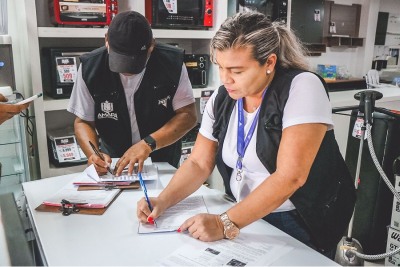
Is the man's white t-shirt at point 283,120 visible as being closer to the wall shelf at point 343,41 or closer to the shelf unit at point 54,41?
the shelf unit at point 54,41

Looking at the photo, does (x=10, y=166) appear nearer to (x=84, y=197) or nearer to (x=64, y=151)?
(x=64, y=151)

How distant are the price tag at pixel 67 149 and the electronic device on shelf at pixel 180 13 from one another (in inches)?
37.4

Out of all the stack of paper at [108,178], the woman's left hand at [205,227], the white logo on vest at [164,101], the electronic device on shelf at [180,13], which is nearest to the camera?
the woman's left hand at [205,227]

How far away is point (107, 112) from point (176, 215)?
31.6 inches

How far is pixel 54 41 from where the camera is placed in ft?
8.66

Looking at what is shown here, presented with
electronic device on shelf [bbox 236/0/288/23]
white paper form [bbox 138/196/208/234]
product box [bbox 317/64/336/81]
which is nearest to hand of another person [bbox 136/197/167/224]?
white paper form [bbox 138/196/208/234]

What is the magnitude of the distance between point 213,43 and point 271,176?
465 mm

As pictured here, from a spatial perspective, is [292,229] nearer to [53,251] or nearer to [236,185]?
[236,185]

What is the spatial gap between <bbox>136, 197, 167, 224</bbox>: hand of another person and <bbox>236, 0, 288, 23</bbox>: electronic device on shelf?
2.06 m

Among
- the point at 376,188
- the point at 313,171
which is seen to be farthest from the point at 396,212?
the point at 313,171

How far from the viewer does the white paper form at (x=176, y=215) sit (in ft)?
3.90

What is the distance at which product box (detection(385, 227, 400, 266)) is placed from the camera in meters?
2.30

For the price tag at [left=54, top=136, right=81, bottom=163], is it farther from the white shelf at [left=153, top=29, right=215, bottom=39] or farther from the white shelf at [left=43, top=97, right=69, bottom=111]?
the white shelf at [left=153, top=29, right=215, bottom=39]

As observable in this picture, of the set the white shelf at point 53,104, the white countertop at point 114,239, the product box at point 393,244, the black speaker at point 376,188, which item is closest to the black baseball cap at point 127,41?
the white countertop at point 114,239
